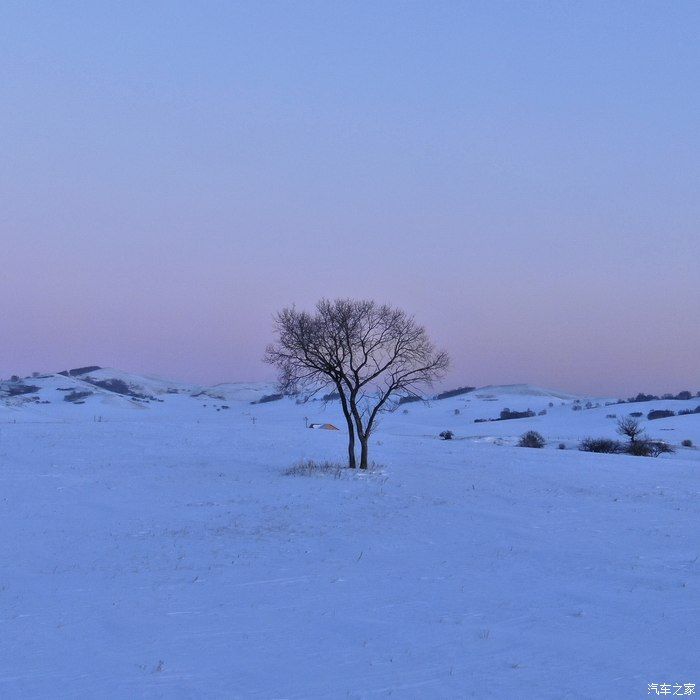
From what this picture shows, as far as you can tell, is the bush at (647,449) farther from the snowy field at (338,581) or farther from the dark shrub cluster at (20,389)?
the dark shrub cluster at (20,389)

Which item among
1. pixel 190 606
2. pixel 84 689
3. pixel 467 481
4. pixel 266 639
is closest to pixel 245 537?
pixel 190 606

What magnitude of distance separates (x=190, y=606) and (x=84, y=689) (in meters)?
3.62

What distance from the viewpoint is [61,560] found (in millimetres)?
14953

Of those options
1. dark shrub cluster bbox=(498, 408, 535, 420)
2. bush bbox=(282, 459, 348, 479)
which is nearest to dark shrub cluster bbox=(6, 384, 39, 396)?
dark shrub cluster bbox=(498, 408, 535, 420)

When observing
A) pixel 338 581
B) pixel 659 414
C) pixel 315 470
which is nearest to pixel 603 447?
pixel 315 470

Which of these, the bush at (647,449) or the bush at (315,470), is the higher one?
the bush at (315,470)

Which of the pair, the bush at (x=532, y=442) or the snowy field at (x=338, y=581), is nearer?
the snowy field at (x=338, y=581)

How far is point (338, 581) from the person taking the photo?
13.3 metres

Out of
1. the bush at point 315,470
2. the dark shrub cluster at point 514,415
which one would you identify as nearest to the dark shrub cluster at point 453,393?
the dark shrub cluster at point 514,415

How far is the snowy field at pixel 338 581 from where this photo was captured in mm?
8594

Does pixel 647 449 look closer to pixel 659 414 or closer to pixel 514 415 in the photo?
pixel 659 414

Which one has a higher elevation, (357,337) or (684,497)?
(357,337)

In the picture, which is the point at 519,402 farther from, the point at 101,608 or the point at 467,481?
the point at 101,608

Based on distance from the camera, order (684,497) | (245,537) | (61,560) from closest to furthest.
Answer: (61,560) < (245,537) < (684,497)
